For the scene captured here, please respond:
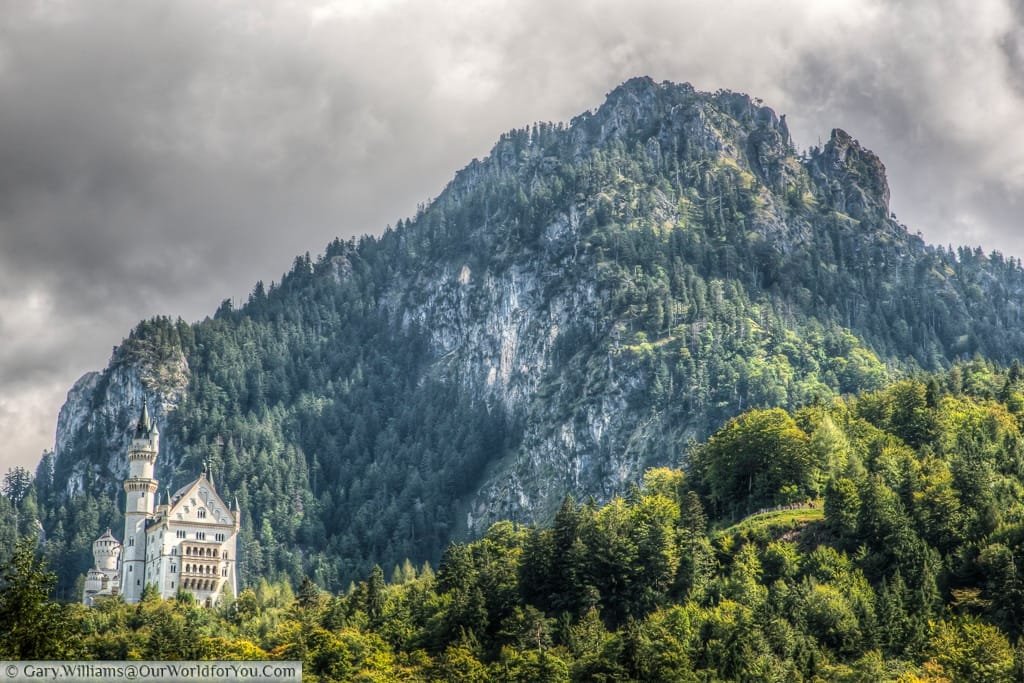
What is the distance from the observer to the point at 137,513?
191750 millimetres

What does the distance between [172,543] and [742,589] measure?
3583 inches

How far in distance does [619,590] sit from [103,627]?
47.2 m

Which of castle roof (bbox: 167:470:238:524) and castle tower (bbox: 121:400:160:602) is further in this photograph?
castle roof (bbox: 167:470:238:524)

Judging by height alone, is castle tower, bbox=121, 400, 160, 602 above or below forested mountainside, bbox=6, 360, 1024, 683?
above

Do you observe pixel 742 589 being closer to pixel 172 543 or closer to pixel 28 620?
pixel 28 620

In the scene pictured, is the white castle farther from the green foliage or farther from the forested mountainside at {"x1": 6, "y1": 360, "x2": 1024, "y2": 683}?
the green foliage

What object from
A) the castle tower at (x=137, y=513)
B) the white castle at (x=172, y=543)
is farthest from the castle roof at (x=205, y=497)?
the castle tower at (x=137, y=513)

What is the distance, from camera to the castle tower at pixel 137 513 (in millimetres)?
186750

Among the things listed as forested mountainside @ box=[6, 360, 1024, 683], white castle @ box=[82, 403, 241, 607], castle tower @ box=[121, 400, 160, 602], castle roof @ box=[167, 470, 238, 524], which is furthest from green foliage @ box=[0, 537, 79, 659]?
castle roof @ box=[167, 470, 238, 524]

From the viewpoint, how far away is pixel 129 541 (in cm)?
18988

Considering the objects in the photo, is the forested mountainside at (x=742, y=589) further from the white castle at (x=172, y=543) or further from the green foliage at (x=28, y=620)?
the white castle at (x=172, y=543)

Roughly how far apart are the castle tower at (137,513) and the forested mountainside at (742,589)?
3296 cm

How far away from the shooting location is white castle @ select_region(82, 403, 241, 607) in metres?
185

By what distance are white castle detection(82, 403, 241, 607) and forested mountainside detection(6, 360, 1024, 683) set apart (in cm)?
3098
